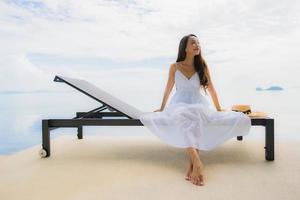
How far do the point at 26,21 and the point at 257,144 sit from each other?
414 centimetres

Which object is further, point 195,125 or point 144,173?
point 195,125

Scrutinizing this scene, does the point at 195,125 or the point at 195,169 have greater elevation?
the point at 195,125

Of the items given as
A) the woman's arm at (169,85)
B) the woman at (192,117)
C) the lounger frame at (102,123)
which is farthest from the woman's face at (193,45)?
the lounger frame at (102,123)

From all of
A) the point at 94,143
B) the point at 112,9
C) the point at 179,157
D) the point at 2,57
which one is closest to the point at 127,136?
the point at 94,143

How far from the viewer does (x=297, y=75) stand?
228 inches

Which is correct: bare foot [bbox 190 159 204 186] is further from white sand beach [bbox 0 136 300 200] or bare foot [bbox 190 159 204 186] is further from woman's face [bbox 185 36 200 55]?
woman's face [bbox 185 36 200 55]

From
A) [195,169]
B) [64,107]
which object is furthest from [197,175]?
[64,107]

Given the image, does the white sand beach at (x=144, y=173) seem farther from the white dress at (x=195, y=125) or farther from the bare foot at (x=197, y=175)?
the white dress at (x=195, y=125)

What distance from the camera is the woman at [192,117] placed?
2.46 m

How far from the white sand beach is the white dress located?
20 centimetres

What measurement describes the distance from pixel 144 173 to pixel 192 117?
0.50 meters

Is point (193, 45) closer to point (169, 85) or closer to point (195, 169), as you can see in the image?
point (169, 85)

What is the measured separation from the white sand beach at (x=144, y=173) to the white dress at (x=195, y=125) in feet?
0.64

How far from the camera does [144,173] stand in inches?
93.7
